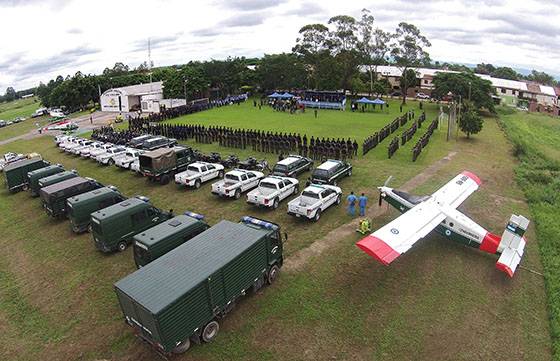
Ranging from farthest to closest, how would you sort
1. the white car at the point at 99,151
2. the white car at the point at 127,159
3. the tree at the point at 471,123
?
the tree at the point at 471,123 → the white car at the point at 99,151 → the white car at the point at 127,159

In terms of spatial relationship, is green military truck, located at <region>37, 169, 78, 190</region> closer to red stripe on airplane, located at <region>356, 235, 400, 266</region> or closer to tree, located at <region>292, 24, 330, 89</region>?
red stripe on airplane, located at <region>356, 235, 400, 266</region>

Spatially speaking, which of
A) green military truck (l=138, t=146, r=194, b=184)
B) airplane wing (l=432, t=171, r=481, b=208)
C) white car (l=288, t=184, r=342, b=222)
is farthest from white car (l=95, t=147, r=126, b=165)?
airplane wing (l=432, t=171, r=481, b=208)

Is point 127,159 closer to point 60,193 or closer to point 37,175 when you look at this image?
point 37,175

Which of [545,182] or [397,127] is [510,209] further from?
[397,127]

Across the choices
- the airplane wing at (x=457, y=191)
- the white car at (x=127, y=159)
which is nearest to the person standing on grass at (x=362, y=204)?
the airplane wing at (x=457, y=191)

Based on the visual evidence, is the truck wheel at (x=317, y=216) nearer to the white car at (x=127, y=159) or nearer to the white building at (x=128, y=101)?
the white car at (x=127, y=159)

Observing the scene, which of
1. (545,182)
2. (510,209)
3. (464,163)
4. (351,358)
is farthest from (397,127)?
(351,358)

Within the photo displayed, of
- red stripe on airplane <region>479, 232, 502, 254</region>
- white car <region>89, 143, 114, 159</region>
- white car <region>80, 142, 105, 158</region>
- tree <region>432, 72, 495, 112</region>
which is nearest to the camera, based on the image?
red stripe on airplane <region>479, 232, 502, 254</region>
